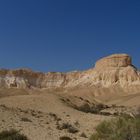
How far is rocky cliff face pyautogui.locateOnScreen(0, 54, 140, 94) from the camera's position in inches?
4847

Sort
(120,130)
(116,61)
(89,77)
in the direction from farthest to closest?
(116,61) → (89,77) → (120,130)

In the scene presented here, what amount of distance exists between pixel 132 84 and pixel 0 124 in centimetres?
10243

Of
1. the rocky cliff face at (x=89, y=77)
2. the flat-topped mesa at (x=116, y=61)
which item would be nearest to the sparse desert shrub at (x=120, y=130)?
the rocky cliff face at (x=89, y=77)

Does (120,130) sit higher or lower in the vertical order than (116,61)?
lower

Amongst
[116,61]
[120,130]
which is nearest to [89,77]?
[116,61]

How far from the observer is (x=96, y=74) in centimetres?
13100

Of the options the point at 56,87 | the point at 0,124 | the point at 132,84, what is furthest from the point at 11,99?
the point at 56,87

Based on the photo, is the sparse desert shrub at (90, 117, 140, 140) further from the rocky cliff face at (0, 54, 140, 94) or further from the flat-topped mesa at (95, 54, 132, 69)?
the flat-topped mesa at (95, 54, 132, 69)

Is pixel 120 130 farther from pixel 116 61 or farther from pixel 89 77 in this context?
pixel 116 61

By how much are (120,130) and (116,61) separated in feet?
403

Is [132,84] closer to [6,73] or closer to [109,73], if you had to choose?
[109,73]

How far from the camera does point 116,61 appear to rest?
441 ft

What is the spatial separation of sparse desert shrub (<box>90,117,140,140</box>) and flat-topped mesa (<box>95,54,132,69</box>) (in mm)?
118945

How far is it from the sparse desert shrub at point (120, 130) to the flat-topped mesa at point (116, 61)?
118945mm
